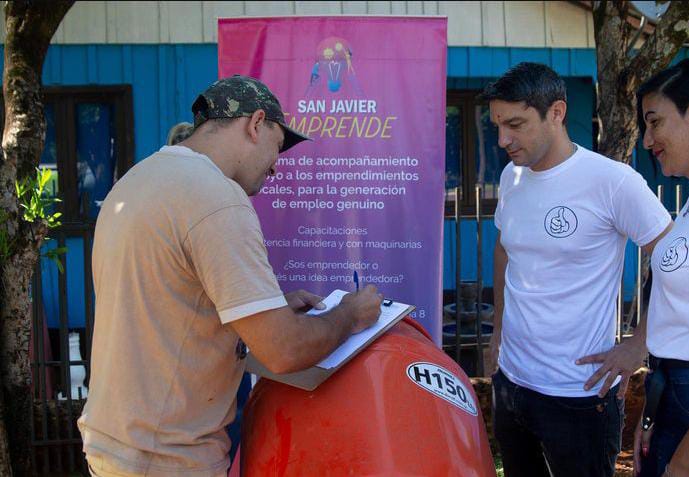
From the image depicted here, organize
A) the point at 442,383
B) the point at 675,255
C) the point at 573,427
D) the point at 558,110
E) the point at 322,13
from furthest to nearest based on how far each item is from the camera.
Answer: the point at 322,13 < the point at 558,110 < the point at 573,427 < the point at 442,383 < the point at 675,255

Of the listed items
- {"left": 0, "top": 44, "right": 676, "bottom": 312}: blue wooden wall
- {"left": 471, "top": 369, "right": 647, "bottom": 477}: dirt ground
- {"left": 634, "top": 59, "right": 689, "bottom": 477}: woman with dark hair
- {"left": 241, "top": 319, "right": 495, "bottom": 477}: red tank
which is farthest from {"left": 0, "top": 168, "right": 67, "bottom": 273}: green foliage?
{"left": 0, "top": 44, "right": 676, "bottom": 312}: blue wooden wall

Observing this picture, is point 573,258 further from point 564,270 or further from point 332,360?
point 332,360

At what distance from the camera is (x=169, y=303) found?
5.51 ft

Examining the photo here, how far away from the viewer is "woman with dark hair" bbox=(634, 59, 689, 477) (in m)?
1.79

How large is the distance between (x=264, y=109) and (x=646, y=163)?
724 centimetres

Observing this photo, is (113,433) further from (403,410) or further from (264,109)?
(264,109)

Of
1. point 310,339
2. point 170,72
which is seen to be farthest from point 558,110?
point 170,72

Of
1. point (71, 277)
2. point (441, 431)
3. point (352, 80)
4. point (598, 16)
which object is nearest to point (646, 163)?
point (598, 16)

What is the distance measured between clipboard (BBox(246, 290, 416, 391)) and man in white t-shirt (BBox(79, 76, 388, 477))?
62mm

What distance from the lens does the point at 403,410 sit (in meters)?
1.78

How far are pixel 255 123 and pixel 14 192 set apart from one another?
2.29m

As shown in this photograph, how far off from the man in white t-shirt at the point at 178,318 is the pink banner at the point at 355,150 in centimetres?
192

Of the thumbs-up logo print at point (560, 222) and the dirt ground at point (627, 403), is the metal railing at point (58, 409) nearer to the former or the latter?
the dirt ground at point (627, 403)

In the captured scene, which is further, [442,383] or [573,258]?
[573,258]
